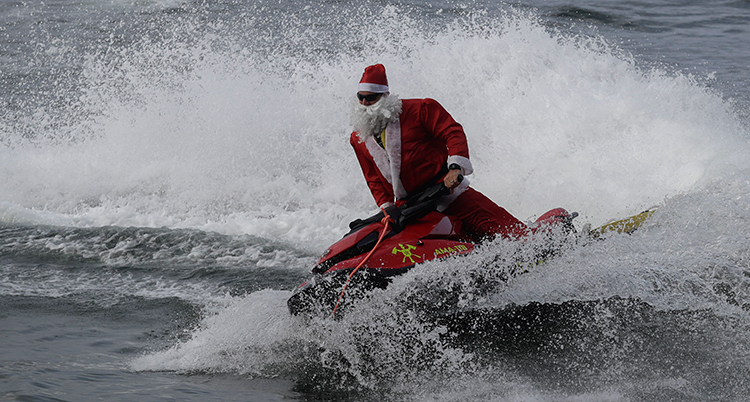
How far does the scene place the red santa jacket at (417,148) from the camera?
14.2 ft

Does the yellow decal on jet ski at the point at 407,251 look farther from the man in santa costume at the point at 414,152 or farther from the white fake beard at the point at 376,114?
the white fake beard at the point at 376,114

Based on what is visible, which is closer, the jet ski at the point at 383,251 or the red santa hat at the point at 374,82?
the jet ski at the point at 383,251

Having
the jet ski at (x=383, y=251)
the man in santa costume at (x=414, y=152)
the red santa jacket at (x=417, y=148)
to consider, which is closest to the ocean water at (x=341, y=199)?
the jet ski at (x=383, y=251)

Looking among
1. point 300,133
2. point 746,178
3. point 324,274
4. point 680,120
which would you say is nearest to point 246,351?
point 324,274

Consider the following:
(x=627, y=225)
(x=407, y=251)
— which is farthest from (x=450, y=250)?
(x=627, y=225)

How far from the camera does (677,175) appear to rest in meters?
7.88

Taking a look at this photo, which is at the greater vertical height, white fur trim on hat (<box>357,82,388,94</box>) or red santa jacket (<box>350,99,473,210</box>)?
white fur trim on hat (<box>357,82,388,94</box>)

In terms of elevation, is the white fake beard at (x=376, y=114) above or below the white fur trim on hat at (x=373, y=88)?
below

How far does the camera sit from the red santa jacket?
14.2 ft

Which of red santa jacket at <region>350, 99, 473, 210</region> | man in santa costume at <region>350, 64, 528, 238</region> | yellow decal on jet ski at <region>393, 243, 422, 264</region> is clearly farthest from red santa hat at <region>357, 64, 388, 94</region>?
yellow decal on jet ski at <region>393, 243, 422, 264</region>

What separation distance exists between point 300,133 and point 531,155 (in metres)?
3.07

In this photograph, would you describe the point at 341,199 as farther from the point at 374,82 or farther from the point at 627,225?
the point at 374,82

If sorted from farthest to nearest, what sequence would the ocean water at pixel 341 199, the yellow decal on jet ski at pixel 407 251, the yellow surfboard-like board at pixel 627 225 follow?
the yellow surfboard-like board at pixel 627 225, the yellow decal on jet ski at pixel 407 251, the ocean water at pixel 341 199

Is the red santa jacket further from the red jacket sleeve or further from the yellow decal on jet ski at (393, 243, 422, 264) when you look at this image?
the yellow decal on jet ski at (393, 243, 422, 264)
